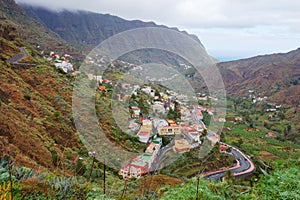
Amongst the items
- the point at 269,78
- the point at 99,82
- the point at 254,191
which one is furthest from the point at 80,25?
the point at 254,191

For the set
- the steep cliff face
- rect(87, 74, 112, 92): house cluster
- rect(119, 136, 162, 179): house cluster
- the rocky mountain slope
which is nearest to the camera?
rect(119, 136, 162, 179): house cluster

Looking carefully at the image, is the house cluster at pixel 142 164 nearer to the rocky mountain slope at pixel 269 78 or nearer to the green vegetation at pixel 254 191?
the green vegetation at pixel 254 191

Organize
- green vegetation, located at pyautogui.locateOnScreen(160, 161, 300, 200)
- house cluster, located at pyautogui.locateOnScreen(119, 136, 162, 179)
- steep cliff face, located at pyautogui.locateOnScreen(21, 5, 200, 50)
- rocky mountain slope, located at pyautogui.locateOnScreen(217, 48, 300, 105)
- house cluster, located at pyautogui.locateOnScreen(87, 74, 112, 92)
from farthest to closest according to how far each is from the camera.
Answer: steep cliff face, located at pyautogui.locateOnScreen(21, 5, 200, 50), rocky mountain slope, located at pyautogui.locateOnScreen(217, 48, 300, 105), house cluster, located at pyautogui.locateOnScreen(87, 74, 112, 92), house cluster, located at pyautogui.locateOnScreen(119, 136, 162, 179), green vegetation, located at pyautogui.locateOnScreen(160, 161, 300, 200)

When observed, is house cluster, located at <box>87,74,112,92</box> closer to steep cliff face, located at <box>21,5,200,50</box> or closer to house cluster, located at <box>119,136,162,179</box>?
house cluster, located at <box>119,136,162,179</box>

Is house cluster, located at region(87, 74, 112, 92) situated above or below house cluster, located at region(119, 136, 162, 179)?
above

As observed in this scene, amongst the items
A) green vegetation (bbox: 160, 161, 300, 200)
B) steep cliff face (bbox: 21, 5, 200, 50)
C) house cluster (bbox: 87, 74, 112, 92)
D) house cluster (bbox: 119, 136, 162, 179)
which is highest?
steep cliff face (bbox: 21, 5, 200, 50)

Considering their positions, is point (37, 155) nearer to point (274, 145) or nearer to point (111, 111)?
point (111, 111)

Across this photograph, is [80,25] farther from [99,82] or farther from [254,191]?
[254,191]

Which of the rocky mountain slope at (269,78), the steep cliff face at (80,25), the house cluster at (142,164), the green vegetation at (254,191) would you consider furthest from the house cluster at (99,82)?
the steep cliff face at (80,25)

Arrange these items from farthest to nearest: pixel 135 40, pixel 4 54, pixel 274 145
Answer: pixel 274 145
pixel 4 54
pixel 135 40

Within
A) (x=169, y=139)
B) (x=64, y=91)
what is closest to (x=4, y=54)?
(x=64, y=91)

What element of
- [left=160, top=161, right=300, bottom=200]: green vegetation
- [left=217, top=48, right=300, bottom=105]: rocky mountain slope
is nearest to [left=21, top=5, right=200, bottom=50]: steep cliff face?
[left=217, top=48, right=300, bottom=105]: rocky mountain slope
